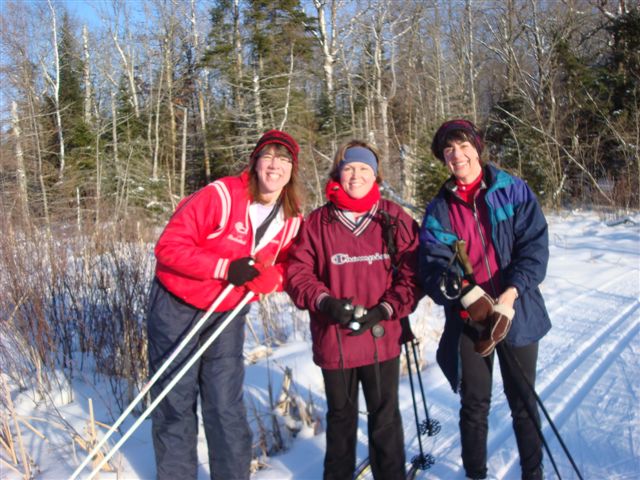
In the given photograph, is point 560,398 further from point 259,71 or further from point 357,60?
point 357,60

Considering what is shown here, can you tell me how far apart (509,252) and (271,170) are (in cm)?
123

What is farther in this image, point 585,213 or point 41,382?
point 585,213

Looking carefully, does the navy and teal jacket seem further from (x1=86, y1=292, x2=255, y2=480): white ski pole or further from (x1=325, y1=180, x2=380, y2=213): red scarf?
(x1=86, y1=292, x2=255, y2=480): white ski pole

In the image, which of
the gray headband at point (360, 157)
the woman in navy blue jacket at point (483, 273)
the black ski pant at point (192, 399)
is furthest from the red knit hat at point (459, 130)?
the black ski pant at point (192, 399)

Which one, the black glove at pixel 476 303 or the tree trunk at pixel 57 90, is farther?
the tree trunk at pixel 57 90

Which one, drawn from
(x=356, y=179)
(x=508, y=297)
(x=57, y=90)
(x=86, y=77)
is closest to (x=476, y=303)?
(x=508, y=297)

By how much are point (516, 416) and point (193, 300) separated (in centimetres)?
170

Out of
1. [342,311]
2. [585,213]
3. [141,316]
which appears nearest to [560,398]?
[342,311]

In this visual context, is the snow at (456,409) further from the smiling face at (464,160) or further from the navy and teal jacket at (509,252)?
the smiling face at (464,160)

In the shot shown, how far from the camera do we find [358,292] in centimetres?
248

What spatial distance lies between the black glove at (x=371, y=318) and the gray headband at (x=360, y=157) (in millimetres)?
716

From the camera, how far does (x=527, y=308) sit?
239cm

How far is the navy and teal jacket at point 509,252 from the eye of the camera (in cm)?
233

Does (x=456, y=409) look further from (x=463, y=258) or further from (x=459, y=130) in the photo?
(x=459, y=130)
